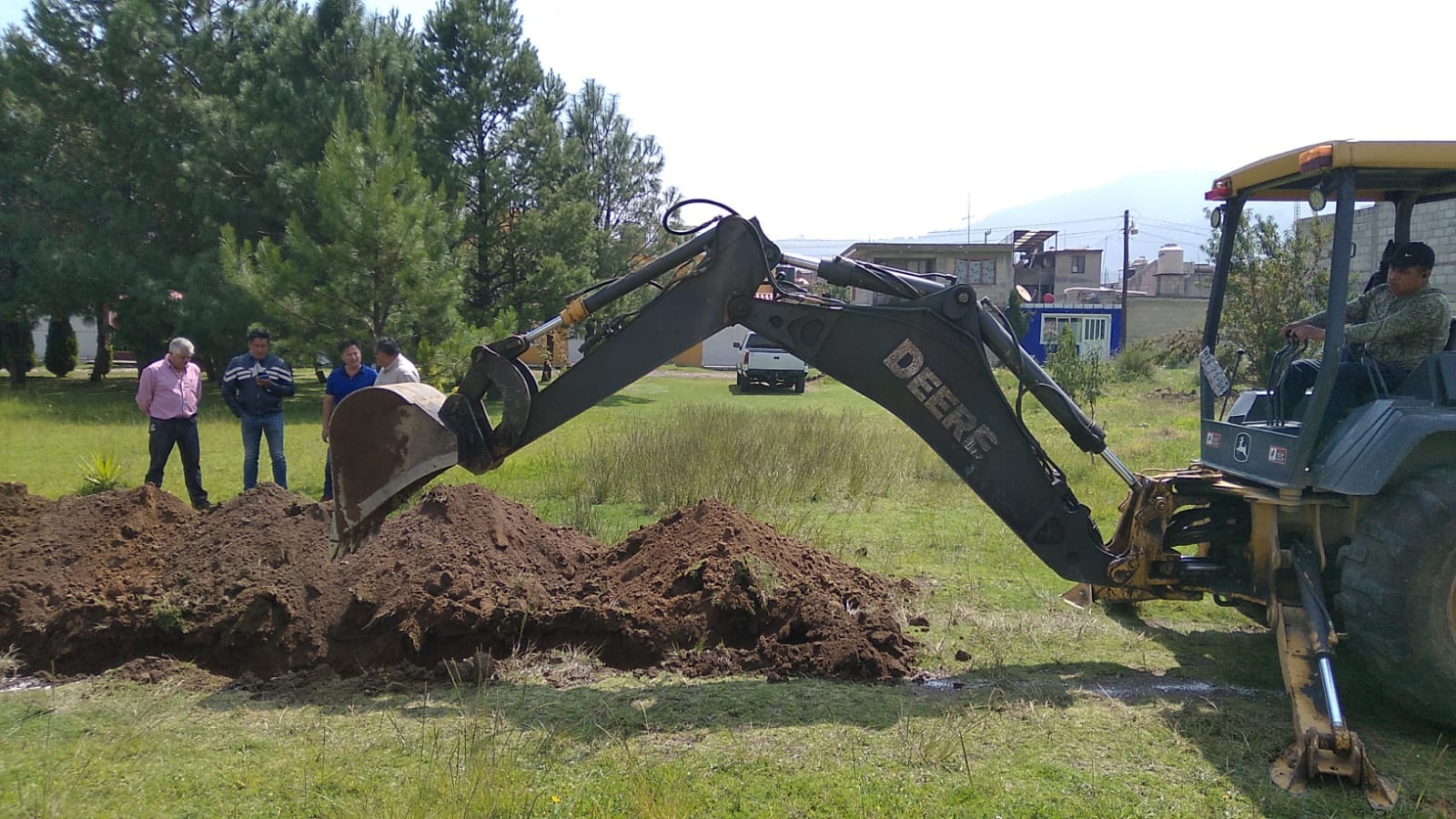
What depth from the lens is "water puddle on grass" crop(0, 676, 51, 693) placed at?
17.9 feet

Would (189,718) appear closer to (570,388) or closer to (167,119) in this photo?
(570,388)

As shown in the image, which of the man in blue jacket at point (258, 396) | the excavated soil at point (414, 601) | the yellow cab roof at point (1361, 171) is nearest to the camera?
the yellow cab roof at point (1361, 171)

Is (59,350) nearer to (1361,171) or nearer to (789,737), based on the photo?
(789,737)

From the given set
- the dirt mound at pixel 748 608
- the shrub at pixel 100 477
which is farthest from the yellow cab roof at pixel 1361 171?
the shrub at pixel 100 477

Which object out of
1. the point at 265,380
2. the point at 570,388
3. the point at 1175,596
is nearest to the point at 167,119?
the point at 265,380

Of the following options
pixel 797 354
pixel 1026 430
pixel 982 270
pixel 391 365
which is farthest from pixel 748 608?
pixel 982 270

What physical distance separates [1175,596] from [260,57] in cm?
2440

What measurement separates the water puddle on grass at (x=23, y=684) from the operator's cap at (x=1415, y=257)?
776 centimetres

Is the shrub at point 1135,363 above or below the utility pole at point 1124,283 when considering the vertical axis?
below

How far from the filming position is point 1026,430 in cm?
557

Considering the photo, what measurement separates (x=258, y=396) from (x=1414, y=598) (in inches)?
378

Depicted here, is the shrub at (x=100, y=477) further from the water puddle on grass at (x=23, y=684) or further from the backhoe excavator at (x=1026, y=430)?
the backhoe excavator at (x=1026, y=430)

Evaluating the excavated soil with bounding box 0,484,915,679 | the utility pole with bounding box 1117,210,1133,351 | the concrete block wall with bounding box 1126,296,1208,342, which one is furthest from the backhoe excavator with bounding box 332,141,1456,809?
the concrete block wall with bounding box 1126,296,1208,342

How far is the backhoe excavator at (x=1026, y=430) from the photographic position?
482 centimetres
